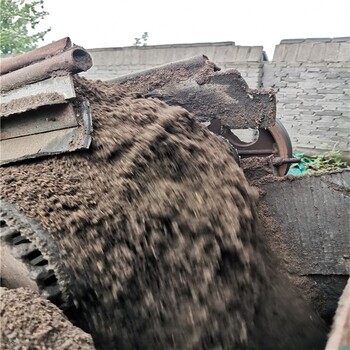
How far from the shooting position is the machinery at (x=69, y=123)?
108 cm

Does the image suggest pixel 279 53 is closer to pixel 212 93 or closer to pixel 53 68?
pixel 212 93

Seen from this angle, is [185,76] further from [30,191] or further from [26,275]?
[26,275]

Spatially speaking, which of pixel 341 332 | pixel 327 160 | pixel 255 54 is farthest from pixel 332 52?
pixel 341 332

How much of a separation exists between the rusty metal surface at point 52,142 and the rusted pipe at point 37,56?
29 cm

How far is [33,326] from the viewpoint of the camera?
931 mm

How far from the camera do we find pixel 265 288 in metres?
1.60

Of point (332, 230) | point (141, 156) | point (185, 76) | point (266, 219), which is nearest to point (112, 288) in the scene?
point (141, 156)

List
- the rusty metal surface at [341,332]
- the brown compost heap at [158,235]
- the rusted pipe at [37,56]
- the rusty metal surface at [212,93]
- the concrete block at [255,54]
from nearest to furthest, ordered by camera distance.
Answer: the rusty metal surface at [341,332], the brown compost heap at [158,235], the rusted pipe at [37,56], the rusty metal surface at [212,93], the concrete block at [255,54]

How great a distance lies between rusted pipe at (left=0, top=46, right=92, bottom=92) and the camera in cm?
149

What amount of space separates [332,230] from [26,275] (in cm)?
115

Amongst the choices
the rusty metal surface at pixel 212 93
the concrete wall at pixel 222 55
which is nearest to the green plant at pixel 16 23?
the concrete wall at pixel 222 55

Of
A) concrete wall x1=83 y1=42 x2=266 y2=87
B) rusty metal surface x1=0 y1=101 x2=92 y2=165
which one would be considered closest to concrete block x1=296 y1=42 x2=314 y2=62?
concrete wall x1=83 y1=42 x2=266 y2=87

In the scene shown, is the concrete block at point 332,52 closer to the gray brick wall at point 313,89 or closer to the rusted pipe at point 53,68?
the gray brick wall at point 313,89

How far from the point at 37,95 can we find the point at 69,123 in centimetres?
15
